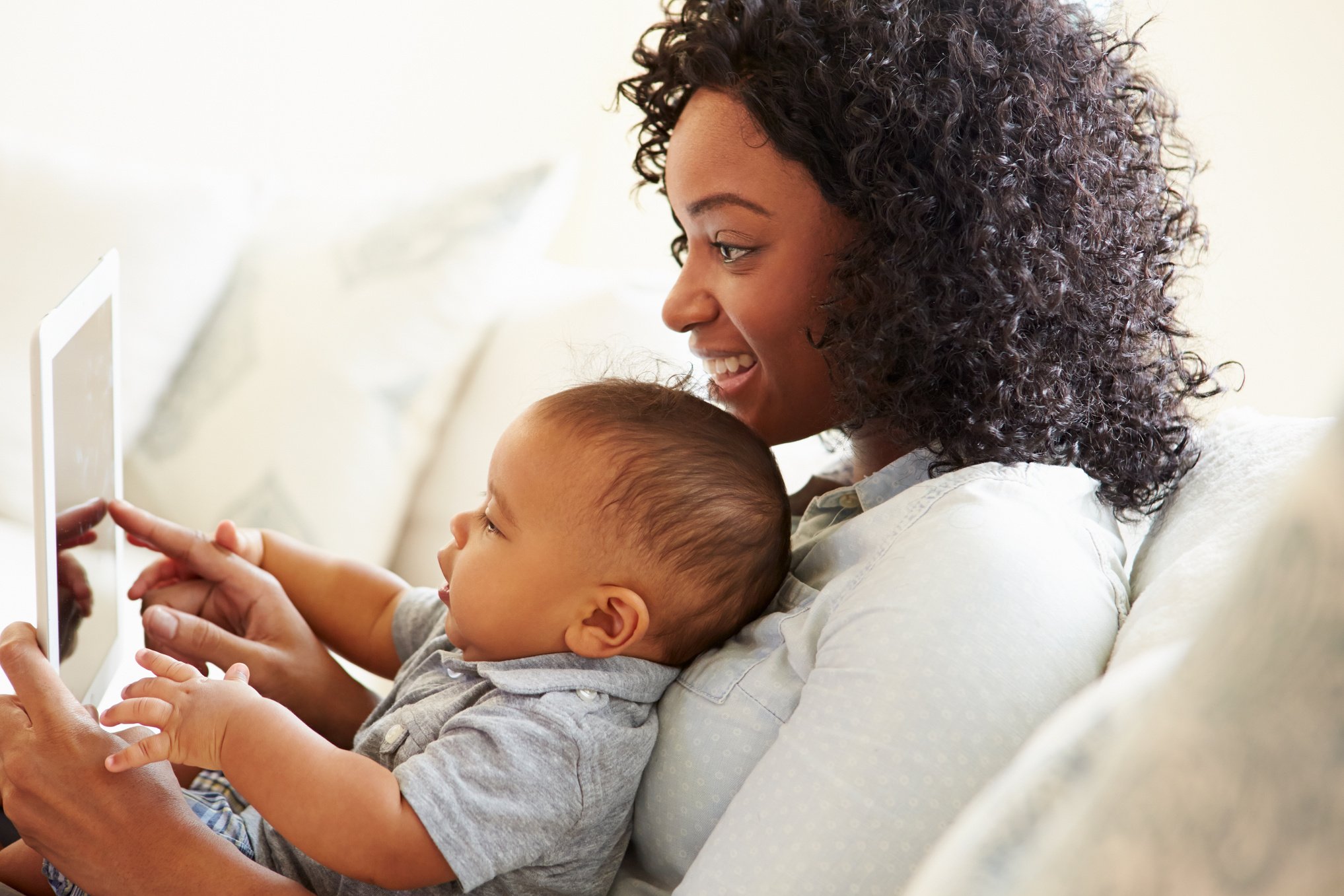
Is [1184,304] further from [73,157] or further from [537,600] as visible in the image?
[73,157]

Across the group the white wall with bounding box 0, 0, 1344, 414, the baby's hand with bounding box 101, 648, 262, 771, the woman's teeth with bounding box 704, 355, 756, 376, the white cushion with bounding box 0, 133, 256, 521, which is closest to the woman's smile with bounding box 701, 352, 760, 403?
the woman's teeth with bounding box 704, 355, 756, 376

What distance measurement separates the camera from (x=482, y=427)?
1603 millimetres

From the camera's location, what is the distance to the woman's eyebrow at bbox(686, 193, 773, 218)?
1023 mm

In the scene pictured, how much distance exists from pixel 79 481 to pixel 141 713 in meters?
0.31

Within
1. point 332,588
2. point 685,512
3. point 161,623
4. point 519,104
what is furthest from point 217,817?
point 519,104

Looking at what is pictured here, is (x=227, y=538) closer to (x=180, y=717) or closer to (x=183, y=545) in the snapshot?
(x=183, y=545)

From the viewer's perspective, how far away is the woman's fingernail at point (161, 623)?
3.52 ft

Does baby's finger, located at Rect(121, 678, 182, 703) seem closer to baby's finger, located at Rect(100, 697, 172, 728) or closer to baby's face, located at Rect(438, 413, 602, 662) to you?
baby's finger, located at Rect(100, 697, 172, 728)

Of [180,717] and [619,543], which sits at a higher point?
[619,543]

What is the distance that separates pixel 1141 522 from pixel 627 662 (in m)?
0.50

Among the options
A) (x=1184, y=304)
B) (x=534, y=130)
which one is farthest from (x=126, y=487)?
(x=1184, y=304)

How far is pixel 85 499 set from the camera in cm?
103

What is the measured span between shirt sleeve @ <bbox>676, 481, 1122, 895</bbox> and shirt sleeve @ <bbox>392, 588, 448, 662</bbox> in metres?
0.50

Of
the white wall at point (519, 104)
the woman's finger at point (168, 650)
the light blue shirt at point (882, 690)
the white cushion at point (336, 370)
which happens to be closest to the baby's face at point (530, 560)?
the light blue shirt at point (882, 690)
